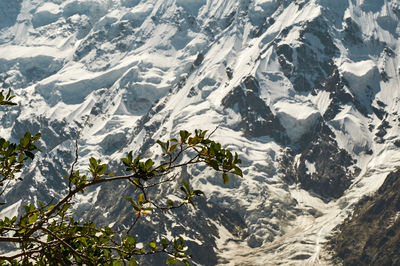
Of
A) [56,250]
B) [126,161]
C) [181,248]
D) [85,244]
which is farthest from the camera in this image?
[85,244]

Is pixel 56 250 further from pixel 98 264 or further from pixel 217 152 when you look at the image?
pixel 217 152

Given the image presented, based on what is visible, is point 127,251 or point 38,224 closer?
point 38,224

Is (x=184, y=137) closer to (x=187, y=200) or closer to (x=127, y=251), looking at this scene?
(x=187, y=200)

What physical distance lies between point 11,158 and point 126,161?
398cm

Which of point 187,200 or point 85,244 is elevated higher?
point 187,200

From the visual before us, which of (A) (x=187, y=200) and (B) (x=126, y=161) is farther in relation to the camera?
(A) (x=187, y=200)

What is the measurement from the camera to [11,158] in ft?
50.2

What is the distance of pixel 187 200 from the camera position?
14.1 meters

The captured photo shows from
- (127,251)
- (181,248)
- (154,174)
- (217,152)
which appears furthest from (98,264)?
(217,152)

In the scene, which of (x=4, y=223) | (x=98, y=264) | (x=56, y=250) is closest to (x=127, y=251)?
(x=98, y=264)

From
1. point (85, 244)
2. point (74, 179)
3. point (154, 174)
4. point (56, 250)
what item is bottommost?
point (85, 244)

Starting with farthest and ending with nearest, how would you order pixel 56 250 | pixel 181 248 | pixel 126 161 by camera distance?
pixel 181 248, pixel 56 250, pixel 126 161

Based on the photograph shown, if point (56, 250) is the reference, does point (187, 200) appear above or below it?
above

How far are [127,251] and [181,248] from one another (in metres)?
1.26
